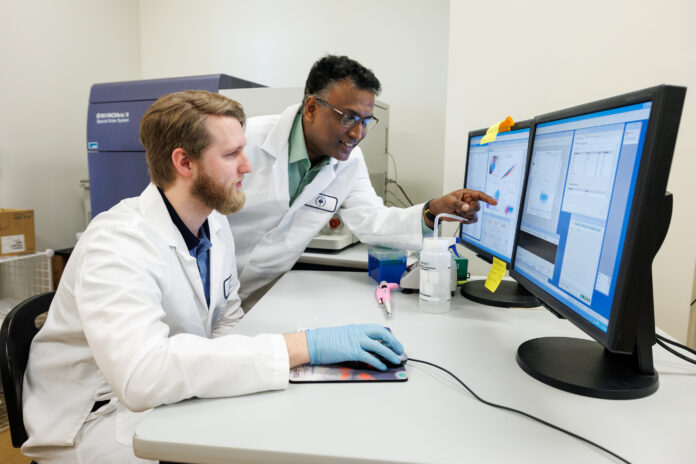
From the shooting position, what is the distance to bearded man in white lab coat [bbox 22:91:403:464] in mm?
678

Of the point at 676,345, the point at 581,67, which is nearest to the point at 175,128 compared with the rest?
the point at 676,345

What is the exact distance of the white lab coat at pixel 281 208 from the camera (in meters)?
1.51

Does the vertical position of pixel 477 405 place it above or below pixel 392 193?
below

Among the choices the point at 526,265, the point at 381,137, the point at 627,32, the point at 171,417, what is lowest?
the point at 171,417

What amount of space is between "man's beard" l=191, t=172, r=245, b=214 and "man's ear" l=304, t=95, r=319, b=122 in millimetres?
561

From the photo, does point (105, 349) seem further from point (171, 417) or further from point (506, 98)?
point (506, 98)

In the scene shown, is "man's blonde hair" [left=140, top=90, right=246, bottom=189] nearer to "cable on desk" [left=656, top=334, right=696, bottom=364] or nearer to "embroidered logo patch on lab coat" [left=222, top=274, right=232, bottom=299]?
"embroidered logo patch on lab coat" [left=222, top=274, right=232, bottom=299]

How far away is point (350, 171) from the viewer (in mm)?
1606

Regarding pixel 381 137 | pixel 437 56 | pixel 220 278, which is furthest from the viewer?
pixel 437 56

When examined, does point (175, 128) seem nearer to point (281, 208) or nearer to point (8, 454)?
point (281, 208)

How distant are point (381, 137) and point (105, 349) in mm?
1632

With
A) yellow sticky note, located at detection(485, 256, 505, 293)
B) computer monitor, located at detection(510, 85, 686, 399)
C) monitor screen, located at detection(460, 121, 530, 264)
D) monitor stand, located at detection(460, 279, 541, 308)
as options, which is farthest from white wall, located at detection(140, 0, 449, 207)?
computer monitor, located at detection(510, 85, 686, 399)

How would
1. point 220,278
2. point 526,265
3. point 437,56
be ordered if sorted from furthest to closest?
point 437,56 < point 220,278 < point 526,265

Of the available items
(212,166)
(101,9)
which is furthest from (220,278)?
(101,9)
